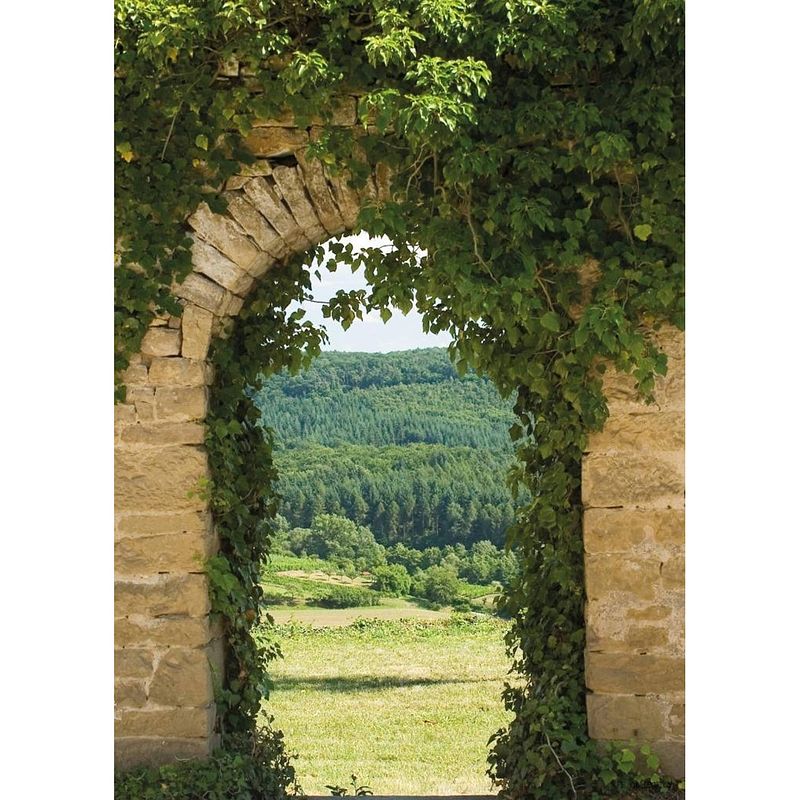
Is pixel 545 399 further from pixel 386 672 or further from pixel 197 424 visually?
pixel 386 672

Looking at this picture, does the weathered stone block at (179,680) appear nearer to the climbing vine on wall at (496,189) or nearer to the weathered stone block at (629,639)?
the climbing vine on wall at (496,189)

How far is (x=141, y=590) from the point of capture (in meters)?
4.00

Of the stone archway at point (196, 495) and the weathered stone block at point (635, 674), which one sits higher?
the stone archway at point (196, 495)

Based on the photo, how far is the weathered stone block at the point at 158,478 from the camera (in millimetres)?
Answer: 4004

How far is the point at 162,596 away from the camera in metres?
4.00

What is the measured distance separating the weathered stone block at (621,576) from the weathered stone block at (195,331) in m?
1.79

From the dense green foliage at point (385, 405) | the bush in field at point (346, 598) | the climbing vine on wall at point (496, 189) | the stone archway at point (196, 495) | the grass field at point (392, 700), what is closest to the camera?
the climbing vine on wall at point (496, 189)

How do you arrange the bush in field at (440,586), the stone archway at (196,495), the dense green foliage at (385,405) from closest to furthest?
the stone archway at (196,495) < the bush in field at (440,586) < the dense green foliage at (385,405)

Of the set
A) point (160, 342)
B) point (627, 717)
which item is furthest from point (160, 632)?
point (627, 717)

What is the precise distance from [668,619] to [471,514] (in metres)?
6.01

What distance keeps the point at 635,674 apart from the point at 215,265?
2.35 metres

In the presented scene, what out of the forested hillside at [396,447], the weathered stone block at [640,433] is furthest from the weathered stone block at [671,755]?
the forested hillside at [396,447]

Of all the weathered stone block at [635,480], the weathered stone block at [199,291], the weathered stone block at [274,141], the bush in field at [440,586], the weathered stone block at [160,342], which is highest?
the weathered stone block at [274,141]

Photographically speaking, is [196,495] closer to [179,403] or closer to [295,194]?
[179,403]
